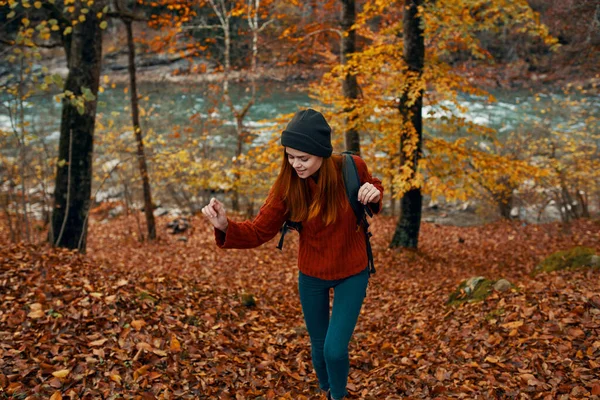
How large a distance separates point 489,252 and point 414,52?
538cm

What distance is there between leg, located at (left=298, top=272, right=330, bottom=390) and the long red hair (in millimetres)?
510

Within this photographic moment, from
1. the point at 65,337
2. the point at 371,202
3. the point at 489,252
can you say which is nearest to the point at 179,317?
the point at 65,337

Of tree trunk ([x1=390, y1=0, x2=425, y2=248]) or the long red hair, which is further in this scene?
tree trunk ([x1=390, y1=0, x2=425, y2=248])

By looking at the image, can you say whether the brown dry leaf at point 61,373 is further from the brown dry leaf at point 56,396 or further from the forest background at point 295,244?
the brown dry leaf at point 56,396

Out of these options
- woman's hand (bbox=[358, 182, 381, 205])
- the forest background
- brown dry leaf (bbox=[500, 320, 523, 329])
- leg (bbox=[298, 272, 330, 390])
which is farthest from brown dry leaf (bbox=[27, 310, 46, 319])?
brown dry leaf (bbox=[500, 320, 523, 329])

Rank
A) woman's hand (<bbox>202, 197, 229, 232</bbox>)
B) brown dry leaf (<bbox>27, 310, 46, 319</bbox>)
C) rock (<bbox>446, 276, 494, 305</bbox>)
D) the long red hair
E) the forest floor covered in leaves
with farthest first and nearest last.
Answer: rock (<bbox>446, 276, 494, 305</bbox>)
brown dry leaf (<bbox>27, 310, 46, 319</bbox>)
the forest floor covered in leaves
the long red hair
woman's hand (<bbox>202, 197, 229, 232</bbox>)

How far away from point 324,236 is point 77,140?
5.10 m

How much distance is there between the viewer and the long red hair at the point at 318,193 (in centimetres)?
301

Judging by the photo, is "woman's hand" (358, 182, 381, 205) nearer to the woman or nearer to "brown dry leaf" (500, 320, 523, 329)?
the woman

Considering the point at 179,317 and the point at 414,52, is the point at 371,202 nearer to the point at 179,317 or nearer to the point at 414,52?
the point at 179,317

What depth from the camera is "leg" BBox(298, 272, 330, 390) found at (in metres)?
3.26

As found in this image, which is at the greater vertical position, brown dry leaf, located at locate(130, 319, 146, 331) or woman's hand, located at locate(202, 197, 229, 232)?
woman's hand, located at locate(202, 197, 229, 232)

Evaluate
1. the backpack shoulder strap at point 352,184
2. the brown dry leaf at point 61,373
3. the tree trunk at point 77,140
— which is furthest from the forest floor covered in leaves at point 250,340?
the backpack shoulder strap at point 352,184

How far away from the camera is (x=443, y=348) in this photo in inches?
184
